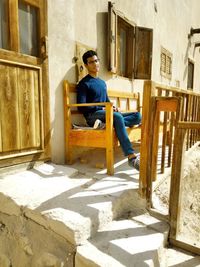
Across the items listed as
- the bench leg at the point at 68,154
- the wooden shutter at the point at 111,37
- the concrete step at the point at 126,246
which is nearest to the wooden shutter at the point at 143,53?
the wooden shutter at the point at 111,37

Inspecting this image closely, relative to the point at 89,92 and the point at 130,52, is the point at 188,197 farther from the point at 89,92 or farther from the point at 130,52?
the point at 130,52

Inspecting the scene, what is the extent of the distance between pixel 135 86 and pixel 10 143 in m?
3.46

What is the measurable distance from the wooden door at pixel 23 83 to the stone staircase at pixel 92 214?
33 cm

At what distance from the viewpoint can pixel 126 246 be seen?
5.07ft

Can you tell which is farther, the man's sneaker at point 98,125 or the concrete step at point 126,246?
the man's sneaker at point 98,125

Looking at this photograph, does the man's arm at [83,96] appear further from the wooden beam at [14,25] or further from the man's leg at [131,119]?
the wooden beam at [14,25]

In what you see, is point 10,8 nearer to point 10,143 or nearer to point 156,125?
point 10,143

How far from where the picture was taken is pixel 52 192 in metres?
2.07

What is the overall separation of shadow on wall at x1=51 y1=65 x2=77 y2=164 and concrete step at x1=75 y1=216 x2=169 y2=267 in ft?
4.77

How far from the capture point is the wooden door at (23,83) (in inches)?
92.8

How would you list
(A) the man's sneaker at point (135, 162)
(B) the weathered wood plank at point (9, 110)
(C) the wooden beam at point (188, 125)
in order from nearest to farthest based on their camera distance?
1. (C) the wooden beam at point (188, 125)
2. (B) the weathered wood plank at point (9, 110)
3. (A) the man's sneaker at point (135, 162)

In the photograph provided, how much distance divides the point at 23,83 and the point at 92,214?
1625 mm

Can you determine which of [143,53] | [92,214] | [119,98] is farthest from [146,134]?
[143,53]

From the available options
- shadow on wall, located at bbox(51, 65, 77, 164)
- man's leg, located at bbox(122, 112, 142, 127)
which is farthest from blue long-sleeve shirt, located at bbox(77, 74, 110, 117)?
man's leg, located at bbox(122, 112, 142, 127)
